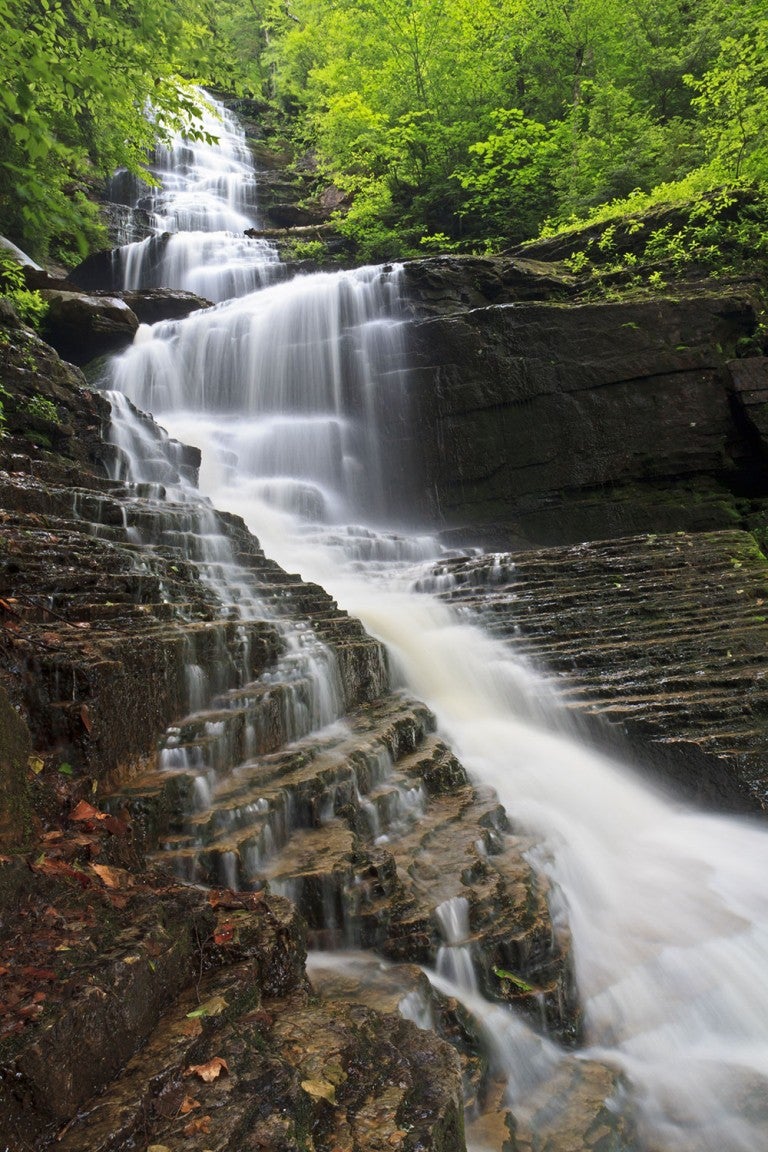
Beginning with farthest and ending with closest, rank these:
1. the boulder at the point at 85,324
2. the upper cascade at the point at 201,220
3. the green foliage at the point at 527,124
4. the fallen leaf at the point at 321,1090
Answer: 1. the upper cascade at the point at 201,220
2. the boulder at the point at 85,324
3. the green foliage at the point at 527,124
4. the fallen leaf at the point at 321,1090

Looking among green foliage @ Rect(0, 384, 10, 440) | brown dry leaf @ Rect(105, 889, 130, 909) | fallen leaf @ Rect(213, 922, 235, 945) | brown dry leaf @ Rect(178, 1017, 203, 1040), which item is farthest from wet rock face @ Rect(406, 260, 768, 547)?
brown dry leaf @ Rect(178, 1017, 203, 1040)

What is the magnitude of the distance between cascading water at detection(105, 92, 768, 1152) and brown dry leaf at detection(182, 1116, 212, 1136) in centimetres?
185

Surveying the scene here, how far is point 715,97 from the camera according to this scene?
1116 cm

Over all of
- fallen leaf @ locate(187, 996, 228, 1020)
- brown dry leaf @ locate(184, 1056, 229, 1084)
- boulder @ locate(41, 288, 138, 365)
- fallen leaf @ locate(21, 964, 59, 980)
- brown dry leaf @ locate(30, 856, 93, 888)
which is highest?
boulder @ locate(41, 288, 138, 365)

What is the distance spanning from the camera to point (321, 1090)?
2.11 meters

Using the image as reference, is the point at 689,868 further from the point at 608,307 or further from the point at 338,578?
the point at 608,307

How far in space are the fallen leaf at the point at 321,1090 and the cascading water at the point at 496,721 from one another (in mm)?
1466

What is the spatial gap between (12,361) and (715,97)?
1210cm

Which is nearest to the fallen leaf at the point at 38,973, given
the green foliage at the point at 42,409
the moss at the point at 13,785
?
the moss at the point at 13,785

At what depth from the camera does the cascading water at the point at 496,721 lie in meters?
3.56

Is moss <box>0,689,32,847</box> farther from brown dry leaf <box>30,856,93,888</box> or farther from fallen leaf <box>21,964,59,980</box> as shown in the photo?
fallen leaf <box>21,964,59,980</box>

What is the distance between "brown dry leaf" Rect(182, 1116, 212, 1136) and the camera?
6.02 feet

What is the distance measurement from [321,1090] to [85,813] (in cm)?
166

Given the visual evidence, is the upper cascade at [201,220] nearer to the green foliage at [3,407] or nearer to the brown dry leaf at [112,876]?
the green foliage at [3,407]
